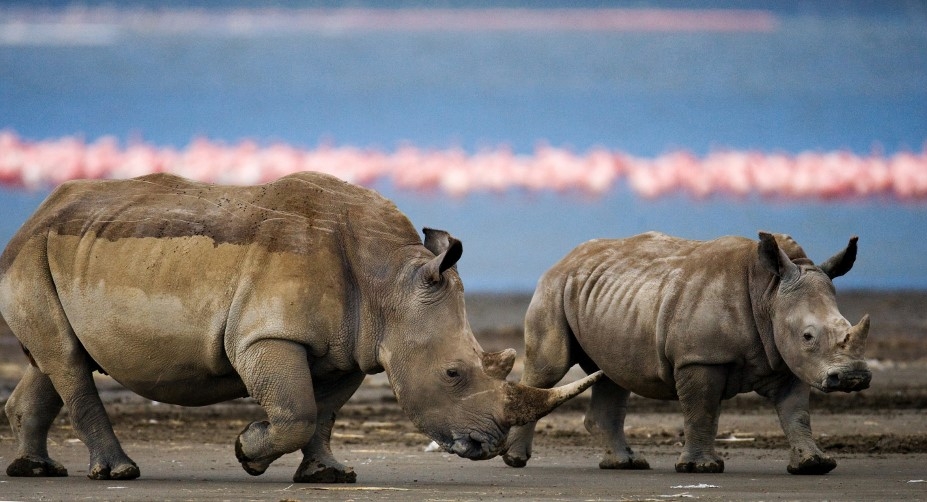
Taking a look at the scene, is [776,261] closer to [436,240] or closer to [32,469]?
[436,240]

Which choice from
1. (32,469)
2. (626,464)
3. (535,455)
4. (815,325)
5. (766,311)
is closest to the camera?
(32,469)

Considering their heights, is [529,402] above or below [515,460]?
above

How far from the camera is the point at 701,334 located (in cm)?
1395

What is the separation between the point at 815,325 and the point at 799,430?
35.6 inches

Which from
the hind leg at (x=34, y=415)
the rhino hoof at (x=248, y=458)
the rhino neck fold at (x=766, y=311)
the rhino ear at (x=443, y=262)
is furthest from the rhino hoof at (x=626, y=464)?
the hind leg at (x=34, y=415)

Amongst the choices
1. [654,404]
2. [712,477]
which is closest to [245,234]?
[712,477]

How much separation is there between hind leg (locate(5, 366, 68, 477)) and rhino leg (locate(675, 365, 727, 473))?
514 centimetres

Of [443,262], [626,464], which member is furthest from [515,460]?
[443,262]

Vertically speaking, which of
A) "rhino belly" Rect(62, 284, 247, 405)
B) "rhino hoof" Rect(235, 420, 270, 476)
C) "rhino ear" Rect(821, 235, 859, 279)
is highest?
"rhino ear" Rect(821, 235, 859, 279)

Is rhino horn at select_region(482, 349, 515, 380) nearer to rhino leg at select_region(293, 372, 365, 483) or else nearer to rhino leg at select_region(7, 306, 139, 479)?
rhino leg at select_region(293, 372, 365, 483)

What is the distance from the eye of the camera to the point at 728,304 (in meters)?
A: 14.0

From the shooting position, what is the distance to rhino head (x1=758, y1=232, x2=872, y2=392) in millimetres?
13109

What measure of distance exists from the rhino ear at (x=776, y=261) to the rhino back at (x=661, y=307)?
41 cm

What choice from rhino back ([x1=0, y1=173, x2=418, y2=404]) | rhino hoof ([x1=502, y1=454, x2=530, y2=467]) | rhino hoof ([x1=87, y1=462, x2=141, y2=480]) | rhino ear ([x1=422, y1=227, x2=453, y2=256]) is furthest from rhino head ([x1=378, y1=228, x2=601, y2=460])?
rhino hoof ([x1=502, y1=454, x2=530, y2=467])
